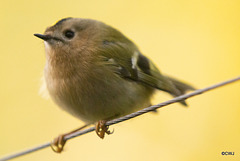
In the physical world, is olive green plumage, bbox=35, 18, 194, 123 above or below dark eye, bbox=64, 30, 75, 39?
below

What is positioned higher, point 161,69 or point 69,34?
point 69,34

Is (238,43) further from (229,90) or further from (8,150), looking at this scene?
(8,150)

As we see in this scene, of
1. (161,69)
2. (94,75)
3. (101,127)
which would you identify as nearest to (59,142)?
(101,127)

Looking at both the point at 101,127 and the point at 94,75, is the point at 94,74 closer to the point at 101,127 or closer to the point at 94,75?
the point at 94,75

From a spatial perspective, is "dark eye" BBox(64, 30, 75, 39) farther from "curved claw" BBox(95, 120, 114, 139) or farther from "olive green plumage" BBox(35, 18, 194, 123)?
"curved claw" BBox(95, 120, 114, 139)

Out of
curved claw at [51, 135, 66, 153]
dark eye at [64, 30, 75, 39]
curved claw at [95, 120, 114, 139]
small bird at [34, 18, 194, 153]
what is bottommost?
curved claw at [51, 135, 66, 153]

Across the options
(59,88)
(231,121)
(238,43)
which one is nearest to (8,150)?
(59,88)

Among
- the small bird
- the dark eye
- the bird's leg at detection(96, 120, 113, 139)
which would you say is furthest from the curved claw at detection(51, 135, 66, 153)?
the dark eye
